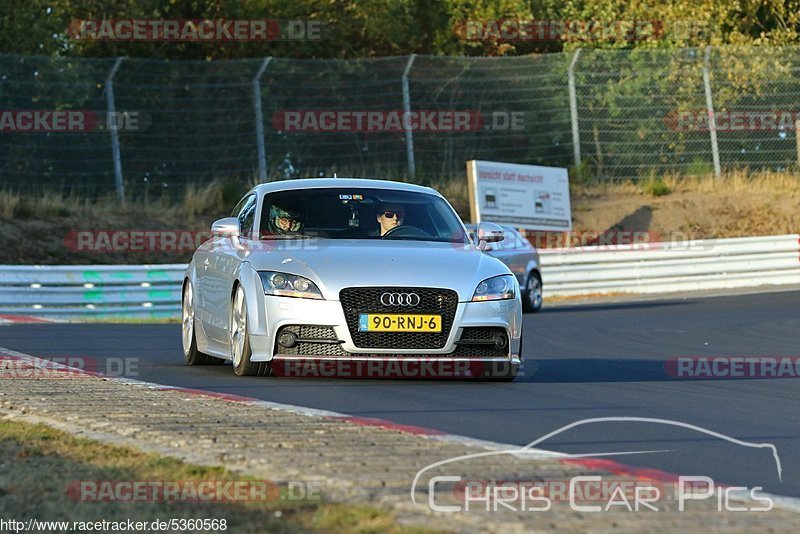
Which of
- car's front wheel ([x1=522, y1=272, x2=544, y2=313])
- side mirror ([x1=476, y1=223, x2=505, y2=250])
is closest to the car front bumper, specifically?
side mirror ([x1=476, y1=223, x2=505, y2=250])

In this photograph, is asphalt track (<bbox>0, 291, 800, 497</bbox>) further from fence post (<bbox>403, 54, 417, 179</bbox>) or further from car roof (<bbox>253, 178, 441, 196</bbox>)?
fence post (<bbox>403, 54, 417, 179</bbox>)

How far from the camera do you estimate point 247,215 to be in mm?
12859

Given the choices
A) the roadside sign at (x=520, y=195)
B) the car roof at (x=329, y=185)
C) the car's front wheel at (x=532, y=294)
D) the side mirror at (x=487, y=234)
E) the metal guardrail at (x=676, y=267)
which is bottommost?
the metal guardrail at (x=676, y=267)

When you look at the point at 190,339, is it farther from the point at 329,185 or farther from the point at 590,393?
the point at 590,393

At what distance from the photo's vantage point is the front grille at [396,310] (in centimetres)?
1101

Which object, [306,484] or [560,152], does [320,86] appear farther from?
[306,484]

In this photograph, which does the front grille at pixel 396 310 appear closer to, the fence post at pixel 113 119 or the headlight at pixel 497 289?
the headlight at pixel 497 289

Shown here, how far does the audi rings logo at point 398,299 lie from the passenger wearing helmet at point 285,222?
56.4 inches

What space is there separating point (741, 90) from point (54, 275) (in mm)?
14886

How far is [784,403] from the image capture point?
35.4ft

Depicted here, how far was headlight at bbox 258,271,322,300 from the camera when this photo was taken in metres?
11.1

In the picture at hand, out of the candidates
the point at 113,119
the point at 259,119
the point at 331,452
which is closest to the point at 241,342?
the point at 331,452

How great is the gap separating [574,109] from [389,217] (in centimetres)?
2074

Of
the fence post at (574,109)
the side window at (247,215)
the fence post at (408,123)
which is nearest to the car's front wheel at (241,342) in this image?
the side window at (247,215)
